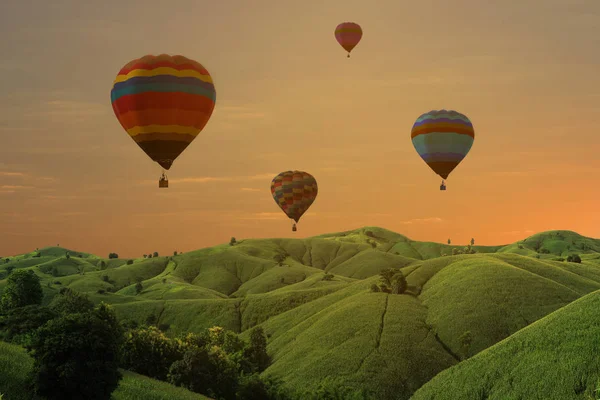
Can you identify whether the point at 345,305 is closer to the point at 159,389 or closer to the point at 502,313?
the point at 502,313

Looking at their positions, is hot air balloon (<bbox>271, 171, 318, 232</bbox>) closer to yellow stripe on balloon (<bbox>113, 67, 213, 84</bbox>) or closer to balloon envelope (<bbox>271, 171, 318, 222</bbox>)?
balloon envelope (<bbox>271, 171, 318, 222</bbox>)

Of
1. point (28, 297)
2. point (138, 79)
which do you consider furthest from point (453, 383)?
point (28, 297)

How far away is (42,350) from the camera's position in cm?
6638

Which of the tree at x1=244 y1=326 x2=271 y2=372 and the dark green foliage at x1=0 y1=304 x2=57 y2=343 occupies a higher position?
the dark green foliage at x1=0 y1=304 x2=57 y2=343

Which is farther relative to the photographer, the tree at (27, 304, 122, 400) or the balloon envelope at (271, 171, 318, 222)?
the balloon envelope at (271, 171, 318, 222)

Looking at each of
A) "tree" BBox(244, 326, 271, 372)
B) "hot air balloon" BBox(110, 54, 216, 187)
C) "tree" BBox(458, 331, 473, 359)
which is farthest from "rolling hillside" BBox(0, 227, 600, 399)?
"hot air balloon" BBox(110, 54, 216, 187)

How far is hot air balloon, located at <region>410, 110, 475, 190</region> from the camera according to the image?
362ft

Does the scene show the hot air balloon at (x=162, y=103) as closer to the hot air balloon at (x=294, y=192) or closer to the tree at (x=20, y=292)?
the hot air balloon at (x=294, y=192)

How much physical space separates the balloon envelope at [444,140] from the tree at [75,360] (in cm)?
6741

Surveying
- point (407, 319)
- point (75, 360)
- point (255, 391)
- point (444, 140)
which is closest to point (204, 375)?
point (255, 391)

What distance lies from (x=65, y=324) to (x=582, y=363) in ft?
222

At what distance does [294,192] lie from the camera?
13762cm

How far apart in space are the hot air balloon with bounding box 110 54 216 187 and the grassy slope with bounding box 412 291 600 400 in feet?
183

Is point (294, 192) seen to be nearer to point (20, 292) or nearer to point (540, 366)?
point (540, 366)
